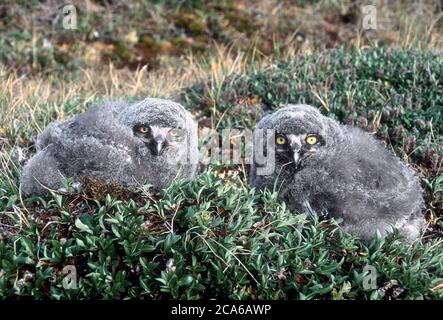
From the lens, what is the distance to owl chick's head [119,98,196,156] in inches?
184

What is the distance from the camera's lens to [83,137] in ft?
14.9

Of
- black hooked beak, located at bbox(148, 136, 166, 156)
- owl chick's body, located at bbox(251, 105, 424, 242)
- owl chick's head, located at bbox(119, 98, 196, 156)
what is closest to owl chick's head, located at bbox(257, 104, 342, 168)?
owl chick's body, located at bbox(251, 105, 424, 242)

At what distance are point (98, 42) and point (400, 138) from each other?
6.38 metres

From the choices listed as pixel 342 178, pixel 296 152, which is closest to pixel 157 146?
pixel 296 152

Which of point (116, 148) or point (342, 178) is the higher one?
point (116, 148)

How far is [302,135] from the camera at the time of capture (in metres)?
4.57

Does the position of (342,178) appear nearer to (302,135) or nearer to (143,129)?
(302,135)

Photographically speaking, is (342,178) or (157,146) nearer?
(342,178)

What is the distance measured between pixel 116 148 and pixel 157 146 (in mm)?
327

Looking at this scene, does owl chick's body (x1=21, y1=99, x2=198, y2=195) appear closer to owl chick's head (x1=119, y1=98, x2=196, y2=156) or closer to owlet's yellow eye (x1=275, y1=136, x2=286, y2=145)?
owl chick's head (x1=119, y1=98, x2=196, y2=156)

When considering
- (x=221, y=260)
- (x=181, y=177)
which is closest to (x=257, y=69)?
(x=181, y=177)

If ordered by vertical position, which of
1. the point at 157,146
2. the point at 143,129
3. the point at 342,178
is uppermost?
the point at 143,129

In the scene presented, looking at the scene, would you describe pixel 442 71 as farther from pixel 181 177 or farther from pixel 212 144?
pixel 181 177
